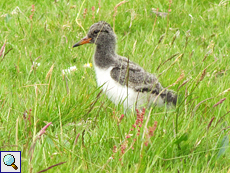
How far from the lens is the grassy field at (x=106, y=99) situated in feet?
8.82

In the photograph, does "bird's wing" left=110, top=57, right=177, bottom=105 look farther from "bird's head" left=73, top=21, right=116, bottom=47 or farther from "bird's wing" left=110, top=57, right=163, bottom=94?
"bird's head" left=73, top=21, right=116, bottom=47

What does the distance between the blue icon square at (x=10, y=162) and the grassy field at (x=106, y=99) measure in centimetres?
5

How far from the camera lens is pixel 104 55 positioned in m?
4.39

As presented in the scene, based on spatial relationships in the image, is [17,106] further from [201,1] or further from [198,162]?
[201,1]

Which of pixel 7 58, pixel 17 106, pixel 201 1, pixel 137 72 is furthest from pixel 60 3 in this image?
pixel 17 106

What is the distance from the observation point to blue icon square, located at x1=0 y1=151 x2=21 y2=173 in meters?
2.41

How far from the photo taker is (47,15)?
670 centimetres

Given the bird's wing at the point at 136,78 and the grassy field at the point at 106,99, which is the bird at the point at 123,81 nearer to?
the bird's wing at the point at 136,78

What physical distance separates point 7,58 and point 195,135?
10.1 feet

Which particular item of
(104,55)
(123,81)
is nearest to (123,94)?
(123,81)

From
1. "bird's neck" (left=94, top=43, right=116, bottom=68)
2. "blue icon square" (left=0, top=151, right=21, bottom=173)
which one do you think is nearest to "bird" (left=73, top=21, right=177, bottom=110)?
"bird's neck" (left=94, top=43, right=116, bottom=68)

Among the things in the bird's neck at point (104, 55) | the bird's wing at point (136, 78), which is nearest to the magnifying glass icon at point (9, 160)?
the bird's wing at point (136, 78)

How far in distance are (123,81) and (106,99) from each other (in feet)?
0.97

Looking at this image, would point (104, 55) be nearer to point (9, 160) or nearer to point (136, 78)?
point (136, 78)
